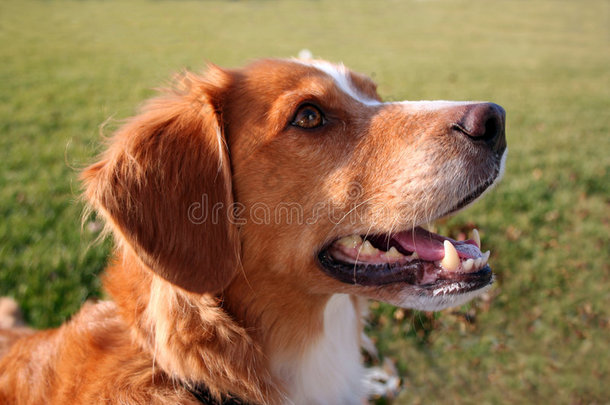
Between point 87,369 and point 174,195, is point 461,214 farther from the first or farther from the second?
point 87,369

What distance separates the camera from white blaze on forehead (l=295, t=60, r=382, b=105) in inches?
104

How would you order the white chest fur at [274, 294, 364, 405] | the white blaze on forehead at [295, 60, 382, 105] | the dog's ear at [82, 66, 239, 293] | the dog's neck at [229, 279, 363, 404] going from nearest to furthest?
the dog's ear at [82, 66, 239, 293] < the dog's neck at [229, 279, 363, 404] < the white chest fur at [274, 294, 364, 405] < the white blaze on forehead at [295, 60, 382, 105]

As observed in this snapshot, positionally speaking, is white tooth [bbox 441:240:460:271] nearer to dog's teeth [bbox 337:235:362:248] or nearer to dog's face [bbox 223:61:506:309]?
dog's face [bbox 223:61:506:309]

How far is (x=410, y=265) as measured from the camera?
2.37 metres

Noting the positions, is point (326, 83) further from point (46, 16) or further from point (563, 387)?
point (46, 16)

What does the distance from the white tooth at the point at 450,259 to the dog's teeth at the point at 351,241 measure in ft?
1.43

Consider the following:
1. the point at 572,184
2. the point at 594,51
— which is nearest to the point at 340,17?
the point at 594,51

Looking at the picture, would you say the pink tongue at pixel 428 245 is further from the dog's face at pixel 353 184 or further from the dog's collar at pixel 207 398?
the dog's collar at pixel 207 398

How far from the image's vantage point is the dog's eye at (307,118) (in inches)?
93.2

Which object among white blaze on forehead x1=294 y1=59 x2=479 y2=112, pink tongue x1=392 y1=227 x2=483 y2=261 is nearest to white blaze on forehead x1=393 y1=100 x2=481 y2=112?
white blaze on forehead x1=294 y1=59 x2=479 y2=112

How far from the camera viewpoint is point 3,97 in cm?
1015

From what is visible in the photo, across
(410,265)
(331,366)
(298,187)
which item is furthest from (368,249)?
(331,366)

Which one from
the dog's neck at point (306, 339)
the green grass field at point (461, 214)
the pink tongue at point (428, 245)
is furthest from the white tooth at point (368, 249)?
the green grass field at point (461, 214)

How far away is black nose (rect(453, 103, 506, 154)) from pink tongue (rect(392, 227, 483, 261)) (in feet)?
1.85
